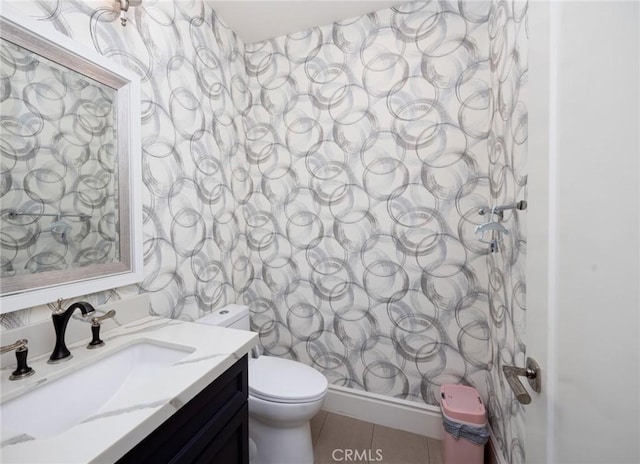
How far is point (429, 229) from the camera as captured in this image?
1.46 m

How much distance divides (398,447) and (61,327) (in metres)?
1.65

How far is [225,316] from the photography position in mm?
1461

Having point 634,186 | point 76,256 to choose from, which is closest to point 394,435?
point 634,186

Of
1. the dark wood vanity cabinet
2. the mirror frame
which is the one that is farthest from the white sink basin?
the mirror frame

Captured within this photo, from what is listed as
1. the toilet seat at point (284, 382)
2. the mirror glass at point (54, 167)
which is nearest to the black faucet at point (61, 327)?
the mirror glass at point (54, 167)

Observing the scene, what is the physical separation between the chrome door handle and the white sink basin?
0.87 meters

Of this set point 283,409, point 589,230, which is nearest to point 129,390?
point 283,409

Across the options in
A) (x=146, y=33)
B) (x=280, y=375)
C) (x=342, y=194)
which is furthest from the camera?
(x=342, y=194)

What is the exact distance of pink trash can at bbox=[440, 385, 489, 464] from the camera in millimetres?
1220

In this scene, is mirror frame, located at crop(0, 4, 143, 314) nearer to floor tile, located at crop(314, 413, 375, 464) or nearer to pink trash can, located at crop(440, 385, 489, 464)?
floor tile, located at crop(314, 413, 375, 464)

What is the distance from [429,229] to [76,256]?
1.60 m

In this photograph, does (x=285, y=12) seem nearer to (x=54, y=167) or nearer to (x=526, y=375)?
(x=54, y=167)

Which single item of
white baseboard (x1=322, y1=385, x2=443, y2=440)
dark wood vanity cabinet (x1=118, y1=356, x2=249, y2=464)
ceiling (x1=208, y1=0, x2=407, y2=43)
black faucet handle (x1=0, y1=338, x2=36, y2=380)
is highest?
ceiling (x1=208, y1=0, x2=407, y2=43)

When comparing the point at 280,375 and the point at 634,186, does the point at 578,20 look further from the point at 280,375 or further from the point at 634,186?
the point at 280,375
